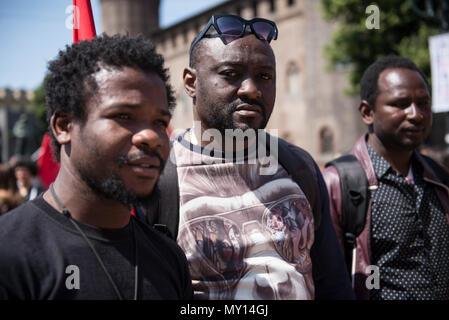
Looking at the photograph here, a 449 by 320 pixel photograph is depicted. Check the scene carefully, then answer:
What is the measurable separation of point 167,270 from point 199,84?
93 cm

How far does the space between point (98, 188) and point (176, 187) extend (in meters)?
0.56

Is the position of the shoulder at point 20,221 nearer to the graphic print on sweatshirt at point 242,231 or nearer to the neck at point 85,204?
the neck at point 85,204

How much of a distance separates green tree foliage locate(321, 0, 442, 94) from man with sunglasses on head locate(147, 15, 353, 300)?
1225 centimetres

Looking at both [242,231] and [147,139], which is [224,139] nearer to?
[242,231]

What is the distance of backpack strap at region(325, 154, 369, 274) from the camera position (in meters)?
2.68

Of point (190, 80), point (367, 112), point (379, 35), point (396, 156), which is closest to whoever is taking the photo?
point (190, 80)

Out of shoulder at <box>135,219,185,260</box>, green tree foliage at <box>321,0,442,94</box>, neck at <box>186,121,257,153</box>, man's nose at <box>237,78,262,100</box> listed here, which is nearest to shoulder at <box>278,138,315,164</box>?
neck at <box>186,121,257,153</box>

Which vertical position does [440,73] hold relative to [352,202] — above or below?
above

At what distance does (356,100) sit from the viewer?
2327 centimetres

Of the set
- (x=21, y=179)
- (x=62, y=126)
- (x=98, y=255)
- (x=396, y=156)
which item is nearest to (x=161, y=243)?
(x=98, y=255)

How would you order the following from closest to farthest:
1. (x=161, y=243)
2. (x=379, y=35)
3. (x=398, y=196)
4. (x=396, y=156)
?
1. (x=161, y=243)
2. (x=398, y=196)
3. (x=396, y=156)
4. (x=379, y=35)

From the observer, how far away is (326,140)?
25078 millimetres

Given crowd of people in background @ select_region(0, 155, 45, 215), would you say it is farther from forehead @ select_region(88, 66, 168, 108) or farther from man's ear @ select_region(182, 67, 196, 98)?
forehead @ select_region(88, 66, 168, 108)
